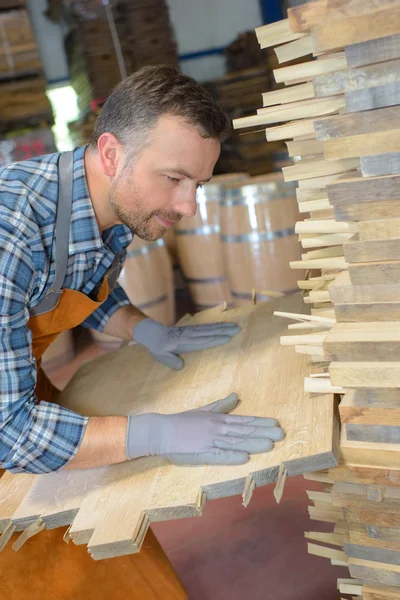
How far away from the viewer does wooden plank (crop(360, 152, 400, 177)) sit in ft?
→ 4.48

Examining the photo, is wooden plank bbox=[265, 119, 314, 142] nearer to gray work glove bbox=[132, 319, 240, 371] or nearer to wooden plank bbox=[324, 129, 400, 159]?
wooden plank bbox=[324, 129, 400, 159]

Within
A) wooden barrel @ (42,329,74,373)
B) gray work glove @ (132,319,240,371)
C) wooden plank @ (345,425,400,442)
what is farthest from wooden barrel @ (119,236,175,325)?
wooden plank @ (345,425,400,442)

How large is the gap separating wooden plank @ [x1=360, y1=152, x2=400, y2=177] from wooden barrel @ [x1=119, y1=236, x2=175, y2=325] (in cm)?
302

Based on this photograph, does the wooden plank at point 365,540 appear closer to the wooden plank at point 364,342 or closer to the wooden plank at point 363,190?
the wooden plank at point 364,342

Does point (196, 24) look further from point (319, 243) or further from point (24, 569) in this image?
point (24, 569)

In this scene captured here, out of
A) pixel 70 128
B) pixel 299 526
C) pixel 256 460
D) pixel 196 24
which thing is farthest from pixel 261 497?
pixel 196 24

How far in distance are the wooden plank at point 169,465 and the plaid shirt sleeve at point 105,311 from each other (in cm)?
37

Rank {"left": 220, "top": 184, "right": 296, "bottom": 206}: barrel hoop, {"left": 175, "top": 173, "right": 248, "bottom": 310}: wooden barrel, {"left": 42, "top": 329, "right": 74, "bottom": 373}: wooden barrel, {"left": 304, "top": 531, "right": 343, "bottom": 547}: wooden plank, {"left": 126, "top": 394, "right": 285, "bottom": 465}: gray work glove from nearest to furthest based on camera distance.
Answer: {"left": 126, "top": 394, "right": 285, "bottom": 465}: gray work glove → {"left": 304, "top": 531, "right": 343, "bottom": 547}: wooden plank → {"left": 220, "top": 184, "right": 296, "bottom": 206}: barrel hoop → {"left": 175, "top": 173, "right": 248, "bottom": 310}: wooden barrel → {"left": 42, "top": 329, "right": 74, "bottom": 373}: wooden barrel

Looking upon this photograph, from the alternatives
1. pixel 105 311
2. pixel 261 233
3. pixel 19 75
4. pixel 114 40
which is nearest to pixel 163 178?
pixel 105 311

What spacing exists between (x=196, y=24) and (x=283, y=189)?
13.7ft

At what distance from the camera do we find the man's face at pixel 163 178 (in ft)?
6.36

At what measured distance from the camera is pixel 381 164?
4.53 feet

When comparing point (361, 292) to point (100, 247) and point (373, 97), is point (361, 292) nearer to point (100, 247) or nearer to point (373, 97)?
point (373, 97)

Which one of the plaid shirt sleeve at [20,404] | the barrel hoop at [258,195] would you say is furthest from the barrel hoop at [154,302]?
the plaid shirt sleeve at [20,404]
